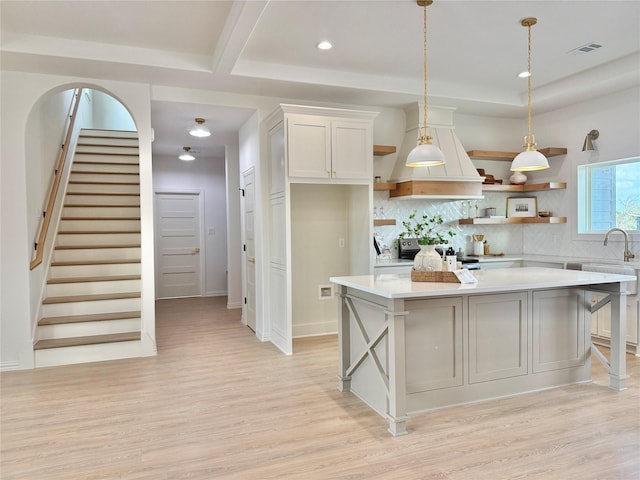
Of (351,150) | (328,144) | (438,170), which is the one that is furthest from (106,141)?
(438,170)

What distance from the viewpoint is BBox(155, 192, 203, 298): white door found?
8.51m

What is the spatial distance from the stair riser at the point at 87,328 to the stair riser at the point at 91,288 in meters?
0.55

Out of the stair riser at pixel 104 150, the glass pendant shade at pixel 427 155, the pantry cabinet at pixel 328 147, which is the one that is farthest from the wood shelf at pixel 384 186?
the stair riser at pixel 104 150

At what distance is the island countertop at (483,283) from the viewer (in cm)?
279

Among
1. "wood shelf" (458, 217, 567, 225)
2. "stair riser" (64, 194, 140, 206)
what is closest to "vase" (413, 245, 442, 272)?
"wood shelf" (458, 217, 567, 225)

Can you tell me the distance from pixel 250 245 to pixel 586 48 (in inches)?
168

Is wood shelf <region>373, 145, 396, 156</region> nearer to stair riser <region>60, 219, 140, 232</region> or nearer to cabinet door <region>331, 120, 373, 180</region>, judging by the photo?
cabinet door <region>331, 120, 373, 180</region>

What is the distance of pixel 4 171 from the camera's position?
13.5 feet

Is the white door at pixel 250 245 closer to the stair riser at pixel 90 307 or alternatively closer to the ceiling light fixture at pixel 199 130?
the ceiling light fixture at pixel 199 130

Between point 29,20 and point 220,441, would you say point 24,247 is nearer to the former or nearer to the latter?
point 29,20

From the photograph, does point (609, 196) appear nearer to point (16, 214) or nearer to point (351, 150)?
point (351, 150)

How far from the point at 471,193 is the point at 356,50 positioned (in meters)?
2.35

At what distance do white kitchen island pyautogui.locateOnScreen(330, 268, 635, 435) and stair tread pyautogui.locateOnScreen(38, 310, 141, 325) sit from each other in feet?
8.65

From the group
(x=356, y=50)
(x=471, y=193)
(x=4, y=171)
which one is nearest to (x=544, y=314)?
(x=471, y=193)
